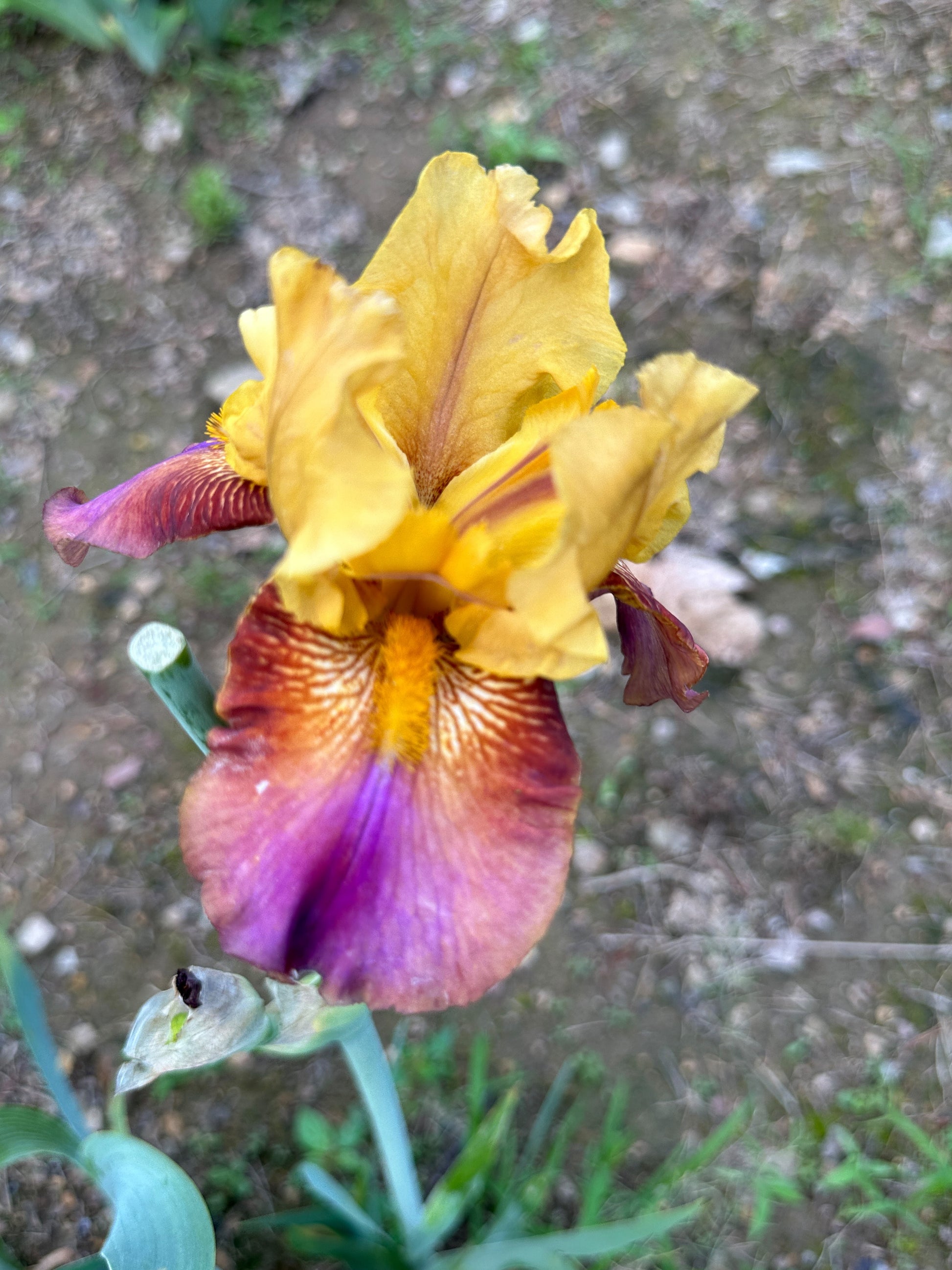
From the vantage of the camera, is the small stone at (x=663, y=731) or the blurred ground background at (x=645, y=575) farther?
the small stone at (x=663, y=731)

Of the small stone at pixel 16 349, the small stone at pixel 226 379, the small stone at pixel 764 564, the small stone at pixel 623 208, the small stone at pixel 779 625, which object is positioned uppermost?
the small stone at pixel 16 349

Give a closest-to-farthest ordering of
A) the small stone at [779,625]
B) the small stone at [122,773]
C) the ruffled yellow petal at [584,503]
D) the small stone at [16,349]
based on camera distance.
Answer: the ruffled yellow petal at [584,503], the small stone at [122,773], the small stone at [779,625], the small stone at [16,349]

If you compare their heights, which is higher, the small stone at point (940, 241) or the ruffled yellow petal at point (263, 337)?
the ruffled yellow petal at point (263, 337)

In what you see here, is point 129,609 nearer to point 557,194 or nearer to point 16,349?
point 16,349

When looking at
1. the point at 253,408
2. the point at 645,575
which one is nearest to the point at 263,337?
the point at 253,408

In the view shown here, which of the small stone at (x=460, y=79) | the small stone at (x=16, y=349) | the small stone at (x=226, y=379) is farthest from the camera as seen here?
the small stone at (x=460, y=79)

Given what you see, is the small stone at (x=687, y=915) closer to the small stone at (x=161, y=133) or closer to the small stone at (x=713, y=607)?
the small stone at (x=713, y=607)

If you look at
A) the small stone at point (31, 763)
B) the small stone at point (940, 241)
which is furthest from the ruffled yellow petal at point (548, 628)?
the small stone at point (940, 241)
